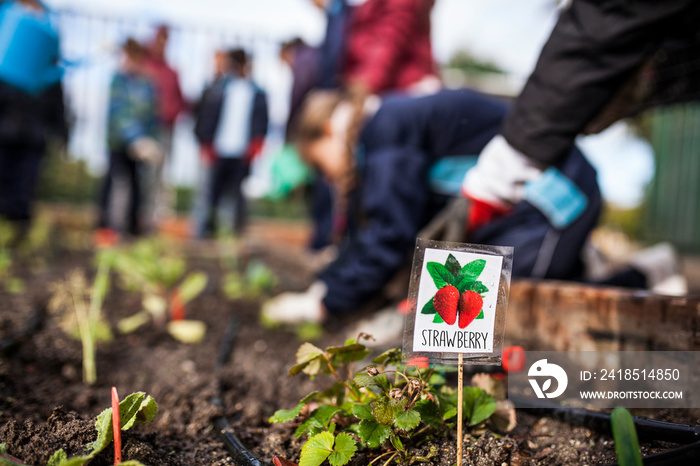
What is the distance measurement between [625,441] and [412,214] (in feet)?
4.30

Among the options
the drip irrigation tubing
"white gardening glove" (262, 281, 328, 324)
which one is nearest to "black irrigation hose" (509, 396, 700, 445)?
the drip irrigation tubing

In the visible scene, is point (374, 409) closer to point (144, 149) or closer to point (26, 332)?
point (26, 332)

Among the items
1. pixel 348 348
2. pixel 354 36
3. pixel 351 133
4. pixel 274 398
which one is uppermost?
pixel 354 36

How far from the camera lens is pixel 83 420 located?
77 centimetres

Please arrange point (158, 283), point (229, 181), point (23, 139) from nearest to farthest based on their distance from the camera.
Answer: point (158, 283), point (23, 139), point (229, 181)

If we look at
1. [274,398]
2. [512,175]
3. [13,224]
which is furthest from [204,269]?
[512,175]

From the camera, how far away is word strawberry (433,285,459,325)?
0.65 meters

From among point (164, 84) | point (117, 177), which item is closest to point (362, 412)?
point (117, 177)

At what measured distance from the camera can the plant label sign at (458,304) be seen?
2.08 feet

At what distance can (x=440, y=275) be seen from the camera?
64cm

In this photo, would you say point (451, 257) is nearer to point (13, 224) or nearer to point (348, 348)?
point (348, 348)

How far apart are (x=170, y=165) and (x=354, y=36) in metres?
4.19

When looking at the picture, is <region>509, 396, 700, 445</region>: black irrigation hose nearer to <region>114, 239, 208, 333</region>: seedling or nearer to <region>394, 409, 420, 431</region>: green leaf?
<region>394, 409, 420, 431</region>: green leaf

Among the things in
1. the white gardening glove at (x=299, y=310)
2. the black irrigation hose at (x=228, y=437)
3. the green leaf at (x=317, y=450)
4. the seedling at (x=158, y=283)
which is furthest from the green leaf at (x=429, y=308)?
the white gardening glove at (x=299, y=310)
